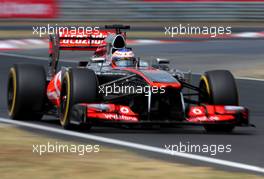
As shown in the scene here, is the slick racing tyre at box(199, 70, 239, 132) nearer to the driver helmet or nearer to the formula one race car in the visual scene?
the formula one race car

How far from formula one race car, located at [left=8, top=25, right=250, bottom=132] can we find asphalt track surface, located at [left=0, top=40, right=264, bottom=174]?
0.22 m

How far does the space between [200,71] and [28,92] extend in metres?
9.09

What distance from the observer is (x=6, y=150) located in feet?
31.9

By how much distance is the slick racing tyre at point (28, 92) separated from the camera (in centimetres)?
1292

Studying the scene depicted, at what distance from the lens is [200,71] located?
21531 mm

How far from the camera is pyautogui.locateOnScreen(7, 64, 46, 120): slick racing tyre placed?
1292cm

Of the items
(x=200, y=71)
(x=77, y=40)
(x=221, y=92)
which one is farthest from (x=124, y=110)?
(x=200, y=71)

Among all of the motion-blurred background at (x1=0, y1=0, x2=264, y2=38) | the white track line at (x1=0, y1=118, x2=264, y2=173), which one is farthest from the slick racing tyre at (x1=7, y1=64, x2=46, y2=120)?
the motion-blurred background at (x1=0, y1=0, x2=264, y2=38)

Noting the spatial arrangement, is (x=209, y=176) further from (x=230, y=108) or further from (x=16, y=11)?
(x=16, y=11)

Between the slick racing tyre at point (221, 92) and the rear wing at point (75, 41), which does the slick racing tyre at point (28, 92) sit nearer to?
the rear wing at point (75, 41)

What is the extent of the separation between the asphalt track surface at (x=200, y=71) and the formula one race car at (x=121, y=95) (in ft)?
0.71

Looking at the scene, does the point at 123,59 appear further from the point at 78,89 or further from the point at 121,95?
the point at 78,89

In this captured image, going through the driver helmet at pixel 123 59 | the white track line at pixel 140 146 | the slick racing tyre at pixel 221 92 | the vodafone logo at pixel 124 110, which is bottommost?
the white track line at pixel 140 146

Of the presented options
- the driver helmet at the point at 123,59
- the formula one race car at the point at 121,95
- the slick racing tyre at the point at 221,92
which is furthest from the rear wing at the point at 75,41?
the slick racing tyre at the point at 221,92
